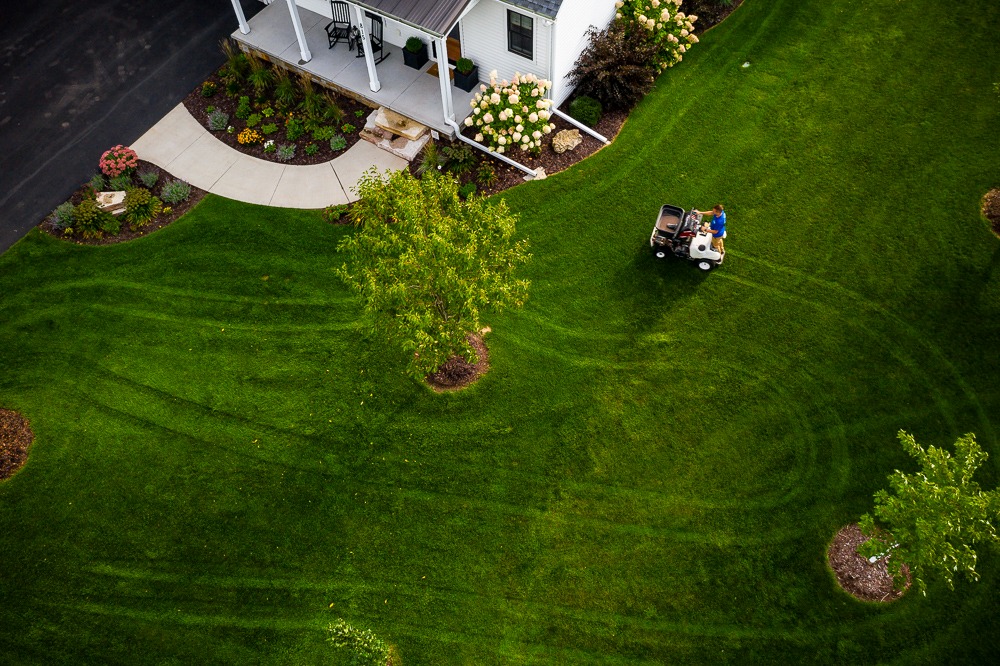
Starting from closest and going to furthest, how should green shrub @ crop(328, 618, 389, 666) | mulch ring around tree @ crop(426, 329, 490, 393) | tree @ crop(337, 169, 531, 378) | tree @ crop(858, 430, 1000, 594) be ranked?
tree @ crop(858, 430, 1000, 594), tree @ crop(337, 169, 531, 378), green shrub @ crop(328, 618, 389, 666), mulch ring around tree @ crop(426, 329, 490, 393)

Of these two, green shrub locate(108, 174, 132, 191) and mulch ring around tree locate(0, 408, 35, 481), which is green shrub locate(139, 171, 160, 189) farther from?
mulch ring around tree locate(0, 408, 35, 481)

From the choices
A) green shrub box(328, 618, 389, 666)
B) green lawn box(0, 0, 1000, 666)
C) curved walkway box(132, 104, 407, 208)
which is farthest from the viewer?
curved walkway box(132, 104, 407, 208)

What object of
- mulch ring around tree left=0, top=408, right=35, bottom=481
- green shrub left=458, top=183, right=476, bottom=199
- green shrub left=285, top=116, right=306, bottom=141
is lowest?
mulch ring around tree left=0, top=408, right=35, bottom=481

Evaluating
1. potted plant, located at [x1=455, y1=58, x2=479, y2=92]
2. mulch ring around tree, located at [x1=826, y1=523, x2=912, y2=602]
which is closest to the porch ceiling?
potted plant, located at [x1=455, y1=58, x2=479, y2=92]

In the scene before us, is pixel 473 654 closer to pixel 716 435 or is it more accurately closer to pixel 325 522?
pixel 325 522

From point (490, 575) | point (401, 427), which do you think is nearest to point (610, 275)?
point (401, 427)

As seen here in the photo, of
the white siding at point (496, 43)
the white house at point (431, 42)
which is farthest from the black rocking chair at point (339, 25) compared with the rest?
the white siding at point (496, 43)

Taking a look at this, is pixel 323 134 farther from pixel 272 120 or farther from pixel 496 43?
pixel 496 43
